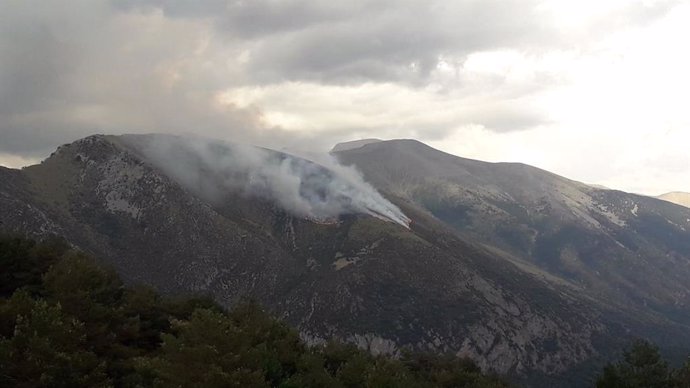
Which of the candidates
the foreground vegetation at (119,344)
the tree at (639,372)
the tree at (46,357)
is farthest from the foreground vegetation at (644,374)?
the tree at (46,357)

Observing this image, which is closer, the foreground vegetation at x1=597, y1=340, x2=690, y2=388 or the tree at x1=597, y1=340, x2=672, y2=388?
the foreground vegetation at x1=597, y1=340, x2=690, y2=388

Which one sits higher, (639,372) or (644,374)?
(639,372)

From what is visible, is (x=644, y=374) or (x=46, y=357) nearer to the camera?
(x=46, y=357)

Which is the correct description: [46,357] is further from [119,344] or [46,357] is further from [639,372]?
Answer: [639,372]

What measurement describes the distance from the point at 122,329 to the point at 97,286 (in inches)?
276

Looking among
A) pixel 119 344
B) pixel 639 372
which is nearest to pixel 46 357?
pixel 119 344

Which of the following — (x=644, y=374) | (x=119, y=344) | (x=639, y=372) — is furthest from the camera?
(x=639, y=372)

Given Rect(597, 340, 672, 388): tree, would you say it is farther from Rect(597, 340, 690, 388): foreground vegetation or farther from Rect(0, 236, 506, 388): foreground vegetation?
Rect(0, 236, 506, 388): foreground vegetation

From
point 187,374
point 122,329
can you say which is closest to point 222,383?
point 187,374

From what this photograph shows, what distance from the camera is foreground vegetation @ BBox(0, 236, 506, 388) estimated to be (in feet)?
118

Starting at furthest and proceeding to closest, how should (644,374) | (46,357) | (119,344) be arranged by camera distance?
(644,374), (119,344), (46,357)

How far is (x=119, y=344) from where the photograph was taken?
5097 cm

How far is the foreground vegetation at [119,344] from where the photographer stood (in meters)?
36.1

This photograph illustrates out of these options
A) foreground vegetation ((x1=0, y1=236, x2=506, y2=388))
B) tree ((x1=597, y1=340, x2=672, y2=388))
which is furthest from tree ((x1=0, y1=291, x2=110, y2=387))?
tree ((x1=597, y1=340, x2=672, y2=388))
